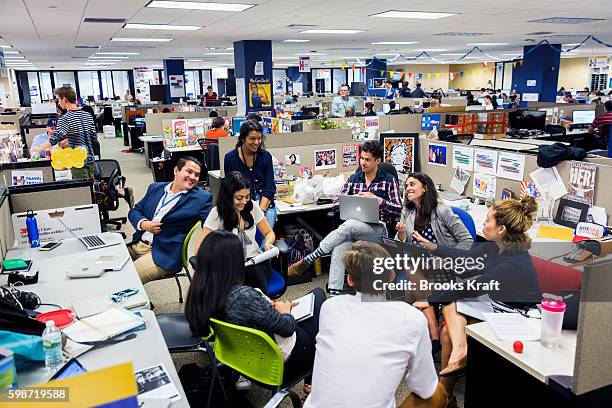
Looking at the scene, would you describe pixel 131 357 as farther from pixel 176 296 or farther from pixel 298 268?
pixel 298 268

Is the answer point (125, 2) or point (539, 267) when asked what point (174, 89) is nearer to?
point (125, 2)

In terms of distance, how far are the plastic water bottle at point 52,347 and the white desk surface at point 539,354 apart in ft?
5.37

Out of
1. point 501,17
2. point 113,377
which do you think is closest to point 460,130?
point 501,17

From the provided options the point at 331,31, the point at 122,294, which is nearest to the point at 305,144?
the point at 122,294

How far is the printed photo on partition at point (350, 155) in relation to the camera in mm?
4991

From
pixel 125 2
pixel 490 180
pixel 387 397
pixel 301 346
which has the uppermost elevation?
pixel 125 2

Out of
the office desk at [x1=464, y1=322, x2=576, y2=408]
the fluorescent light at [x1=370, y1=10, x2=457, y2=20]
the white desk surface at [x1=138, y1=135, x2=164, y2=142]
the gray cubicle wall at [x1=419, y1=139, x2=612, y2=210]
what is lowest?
the office desk at [x1=464, y1=322, x2=576, y2=408]

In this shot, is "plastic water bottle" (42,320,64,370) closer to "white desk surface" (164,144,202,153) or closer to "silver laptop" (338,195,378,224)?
"silver laptop" (338,195,378,224)

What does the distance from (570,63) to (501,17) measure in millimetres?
18465

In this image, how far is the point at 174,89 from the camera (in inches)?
659

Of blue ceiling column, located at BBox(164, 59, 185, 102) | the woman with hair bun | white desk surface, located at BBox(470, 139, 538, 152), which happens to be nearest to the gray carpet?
the woman with hair bun

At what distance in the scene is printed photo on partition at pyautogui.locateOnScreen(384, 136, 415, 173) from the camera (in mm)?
4707

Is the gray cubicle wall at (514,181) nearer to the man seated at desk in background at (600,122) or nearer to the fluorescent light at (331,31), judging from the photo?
the fluorescent light at (331,31)

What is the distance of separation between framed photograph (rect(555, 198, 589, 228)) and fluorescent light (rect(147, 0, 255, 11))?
3768mm
